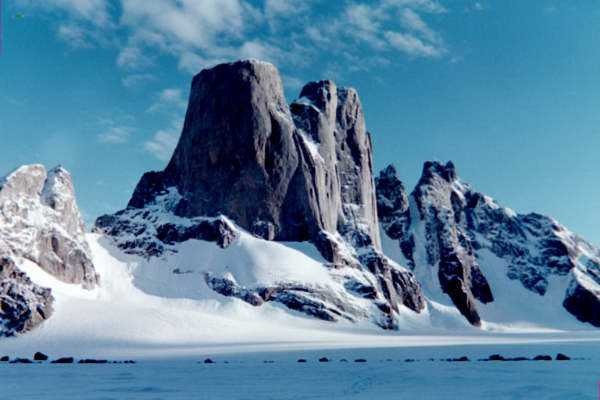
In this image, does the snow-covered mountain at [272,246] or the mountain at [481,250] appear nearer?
the snow-covered mountain at [272,246]

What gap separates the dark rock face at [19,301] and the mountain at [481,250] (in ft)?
286

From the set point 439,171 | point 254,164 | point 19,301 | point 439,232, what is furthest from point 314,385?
point 439,171

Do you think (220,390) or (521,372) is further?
(521,372)

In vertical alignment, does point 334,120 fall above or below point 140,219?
above

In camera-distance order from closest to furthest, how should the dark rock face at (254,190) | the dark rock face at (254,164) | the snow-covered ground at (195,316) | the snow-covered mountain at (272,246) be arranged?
the snow-covered ground at (195,316)
the snow-covered mountain at (272,246)
the dark rock face at (254,190)
the dark rock face at (254,164)

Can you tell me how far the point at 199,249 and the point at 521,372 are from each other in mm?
79313

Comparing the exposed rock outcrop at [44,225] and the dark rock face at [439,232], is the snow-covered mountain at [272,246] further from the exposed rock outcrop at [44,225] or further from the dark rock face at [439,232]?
the dark rock face at [439,232]

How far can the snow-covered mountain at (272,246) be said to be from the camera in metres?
83.5

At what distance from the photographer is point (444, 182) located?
16925cm

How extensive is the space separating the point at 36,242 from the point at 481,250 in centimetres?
11405

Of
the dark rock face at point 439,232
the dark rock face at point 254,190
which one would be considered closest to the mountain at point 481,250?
the dark rock face at point 439,232

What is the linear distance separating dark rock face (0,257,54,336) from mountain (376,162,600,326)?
87103mm

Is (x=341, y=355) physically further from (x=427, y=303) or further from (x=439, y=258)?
(x=439, y=258)

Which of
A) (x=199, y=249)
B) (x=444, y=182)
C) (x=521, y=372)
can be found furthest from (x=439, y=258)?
(x=521, y=372)
